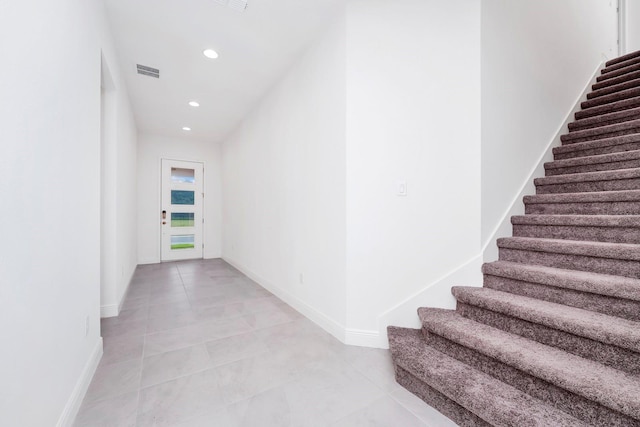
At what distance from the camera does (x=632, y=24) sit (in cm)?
501

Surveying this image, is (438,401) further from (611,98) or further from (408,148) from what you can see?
(611,98)

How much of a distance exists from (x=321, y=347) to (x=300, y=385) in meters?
0.51

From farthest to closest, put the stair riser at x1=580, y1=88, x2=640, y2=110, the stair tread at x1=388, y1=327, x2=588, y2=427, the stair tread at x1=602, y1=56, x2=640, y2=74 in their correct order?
the stair tread at x1=602, y1=56, x2=640, y2=74 → the stair riser at x1=580, y1=88, x2=640, y2=110 → the stair tread at x1=388, y1=327, x2=588, y2=427

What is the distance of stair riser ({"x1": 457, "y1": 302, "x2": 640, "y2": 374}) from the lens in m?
1.29

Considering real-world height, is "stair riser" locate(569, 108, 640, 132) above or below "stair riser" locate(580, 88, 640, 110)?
below

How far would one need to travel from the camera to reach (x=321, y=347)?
2.26 metres

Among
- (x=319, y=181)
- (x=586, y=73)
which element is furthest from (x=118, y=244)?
(x=586, y=73)

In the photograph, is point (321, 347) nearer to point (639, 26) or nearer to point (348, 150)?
point (348, 150)

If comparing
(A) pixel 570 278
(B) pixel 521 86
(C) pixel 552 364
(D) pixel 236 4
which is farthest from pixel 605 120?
(D) pixel 236 4

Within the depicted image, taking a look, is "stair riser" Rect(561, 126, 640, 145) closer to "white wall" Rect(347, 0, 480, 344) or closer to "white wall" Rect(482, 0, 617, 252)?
"white wall" Rect(482, 0, 617, 252)

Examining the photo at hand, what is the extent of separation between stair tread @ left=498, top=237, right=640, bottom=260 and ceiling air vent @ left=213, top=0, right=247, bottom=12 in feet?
9.92

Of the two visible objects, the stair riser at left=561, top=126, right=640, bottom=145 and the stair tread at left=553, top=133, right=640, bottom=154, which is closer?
the stair tread at left=553, top=133, right=640, bottom=154

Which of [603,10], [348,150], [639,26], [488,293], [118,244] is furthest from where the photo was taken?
[639,26]

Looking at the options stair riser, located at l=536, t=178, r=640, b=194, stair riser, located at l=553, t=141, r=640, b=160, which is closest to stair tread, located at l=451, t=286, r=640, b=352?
stair riser, located at l=536, t=178, r=640, b=194
